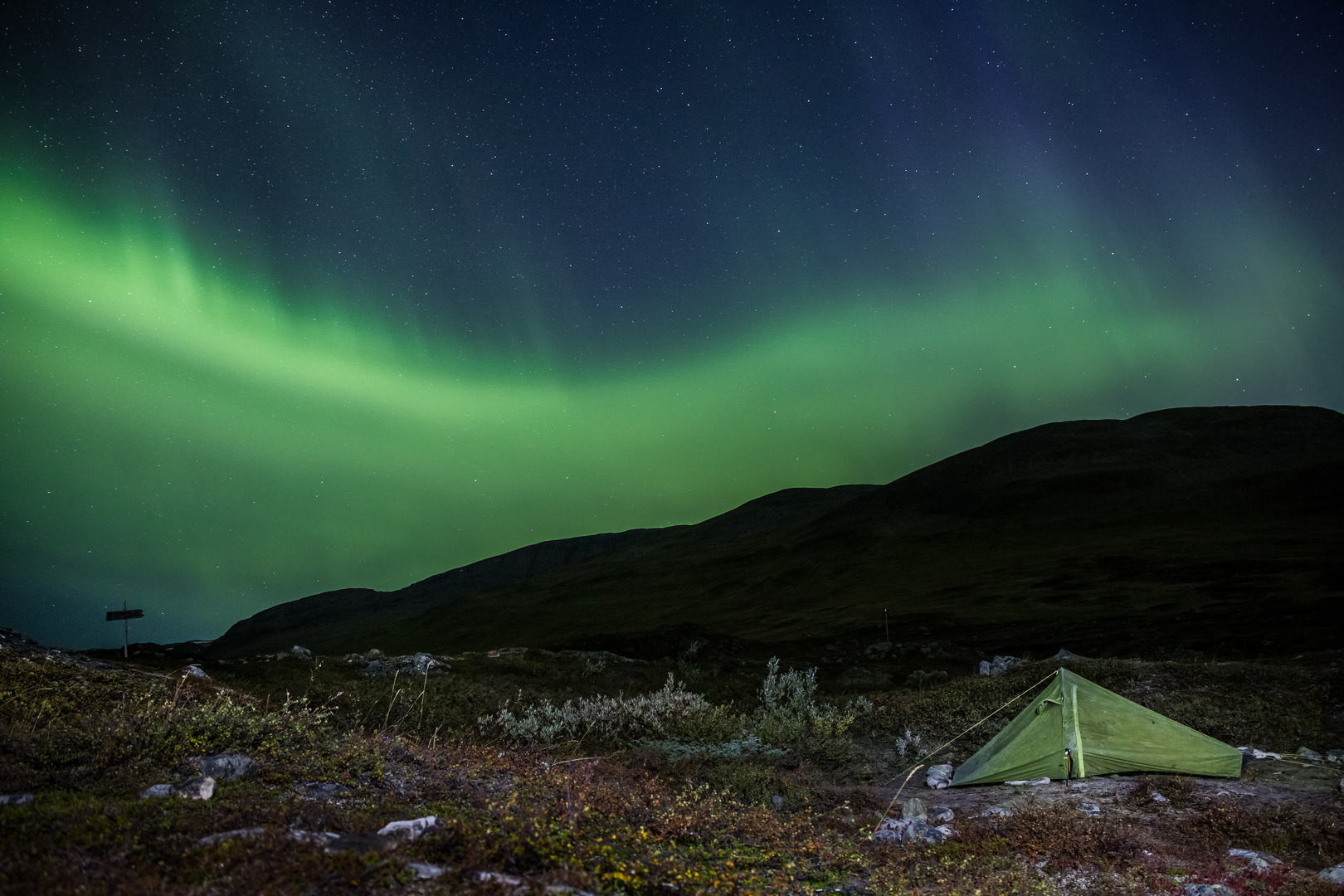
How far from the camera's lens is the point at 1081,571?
73.1 m

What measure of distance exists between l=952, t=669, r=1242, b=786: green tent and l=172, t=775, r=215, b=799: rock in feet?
36.2

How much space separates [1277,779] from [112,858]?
46.4ft

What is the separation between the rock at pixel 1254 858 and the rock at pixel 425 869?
8203 millimetres

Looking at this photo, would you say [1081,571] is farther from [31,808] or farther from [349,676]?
[31,808]

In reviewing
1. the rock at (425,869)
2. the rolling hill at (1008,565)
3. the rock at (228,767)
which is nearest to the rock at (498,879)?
the rock at (425,869)

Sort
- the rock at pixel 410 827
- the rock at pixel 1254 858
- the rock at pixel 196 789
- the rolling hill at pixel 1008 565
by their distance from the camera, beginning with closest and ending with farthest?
the rock at pixel 410 827
the rock at pixel 196 789
the rock at pixel 1254 858
the rolling hill at pixel 1008 565

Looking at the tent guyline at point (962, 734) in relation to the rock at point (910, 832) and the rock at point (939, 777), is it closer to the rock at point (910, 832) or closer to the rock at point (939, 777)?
the rock at point (939, 777)

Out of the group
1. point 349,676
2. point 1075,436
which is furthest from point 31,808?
point 1075,436

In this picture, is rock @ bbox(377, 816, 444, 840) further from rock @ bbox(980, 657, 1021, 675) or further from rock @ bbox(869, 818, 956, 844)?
rock @ bbox(980, 657, 1021, 675)

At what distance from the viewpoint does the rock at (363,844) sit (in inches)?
188

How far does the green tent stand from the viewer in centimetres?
1123

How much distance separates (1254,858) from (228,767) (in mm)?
10632

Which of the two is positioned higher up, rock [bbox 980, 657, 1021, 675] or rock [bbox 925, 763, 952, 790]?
rock [bbox 925, 763, 952, 790]

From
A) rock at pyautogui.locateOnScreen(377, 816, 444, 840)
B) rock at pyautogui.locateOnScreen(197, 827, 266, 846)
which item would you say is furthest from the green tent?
rock at pyautogui.locateOnScreen(197, 827, 266, 846)
